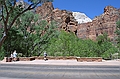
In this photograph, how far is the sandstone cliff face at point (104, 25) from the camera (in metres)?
134

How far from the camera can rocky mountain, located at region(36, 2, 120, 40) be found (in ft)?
358

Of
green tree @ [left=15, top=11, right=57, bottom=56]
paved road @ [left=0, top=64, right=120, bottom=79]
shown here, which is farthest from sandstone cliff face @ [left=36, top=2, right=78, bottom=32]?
paved road @ [left=0, top=64, right=120, bottom=79]

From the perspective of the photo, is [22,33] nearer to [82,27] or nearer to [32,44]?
[32,44]

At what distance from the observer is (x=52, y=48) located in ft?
122

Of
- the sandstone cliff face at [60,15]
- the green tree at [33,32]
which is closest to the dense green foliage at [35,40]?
the green tree at [33,32]

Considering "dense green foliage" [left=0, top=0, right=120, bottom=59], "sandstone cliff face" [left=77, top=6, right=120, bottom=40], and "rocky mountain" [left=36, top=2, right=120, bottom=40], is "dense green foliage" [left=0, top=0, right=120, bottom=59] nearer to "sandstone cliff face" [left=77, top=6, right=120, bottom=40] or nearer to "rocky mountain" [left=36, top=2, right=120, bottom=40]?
"rocky mountain" [left=36, top=2, right=120, bottom=40]

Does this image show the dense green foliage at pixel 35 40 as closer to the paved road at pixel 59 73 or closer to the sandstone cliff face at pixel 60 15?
the paved road at pixel 59 73

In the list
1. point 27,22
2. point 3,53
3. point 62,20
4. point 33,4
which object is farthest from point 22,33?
point 62,20

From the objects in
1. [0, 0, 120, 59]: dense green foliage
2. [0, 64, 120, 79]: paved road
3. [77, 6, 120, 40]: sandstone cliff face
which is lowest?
[0, 64, 120, 79]: paved road

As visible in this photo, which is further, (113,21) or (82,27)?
(82,27)

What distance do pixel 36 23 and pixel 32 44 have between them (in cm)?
461

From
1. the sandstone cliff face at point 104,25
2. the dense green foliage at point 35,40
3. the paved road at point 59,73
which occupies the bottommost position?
the paved road at point 59,73

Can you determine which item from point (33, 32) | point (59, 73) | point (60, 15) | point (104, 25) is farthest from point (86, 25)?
point (59, 73)

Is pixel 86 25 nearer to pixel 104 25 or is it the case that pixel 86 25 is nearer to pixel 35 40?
pixel 104 25
